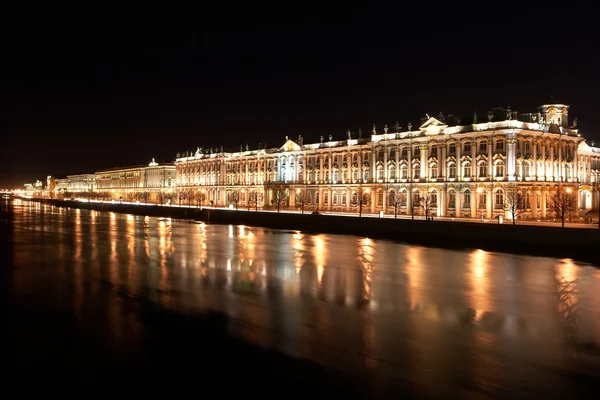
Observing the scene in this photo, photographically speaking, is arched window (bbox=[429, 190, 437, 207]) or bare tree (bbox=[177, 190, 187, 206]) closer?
arched window (bbox=[429, 190, 437, 207])

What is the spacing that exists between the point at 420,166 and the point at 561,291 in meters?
48.7

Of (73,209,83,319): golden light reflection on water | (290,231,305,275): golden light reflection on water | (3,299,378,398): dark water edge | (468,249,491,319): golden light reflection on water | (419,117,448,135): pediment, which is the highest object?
(419,117,448,135): pediment

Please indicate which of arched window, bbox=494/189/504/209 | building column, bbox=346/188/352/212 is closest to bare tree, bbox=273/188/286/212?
building column, bbox=346/188/352/212

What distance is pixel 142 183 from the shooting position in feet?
506

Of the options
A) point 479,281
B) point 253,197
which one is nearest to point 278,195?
point 253,197

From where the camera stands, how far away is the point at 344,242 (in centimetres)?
4325

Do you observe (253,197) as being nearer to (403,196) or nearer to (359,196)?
(359,196)

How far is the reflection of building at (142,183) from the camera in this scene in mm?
144125

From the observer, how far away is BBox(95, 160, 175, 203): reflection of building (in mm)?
144125

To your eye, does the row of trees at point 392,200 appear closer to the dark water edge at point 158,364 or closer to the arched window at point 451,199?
the arched window at point 451,199

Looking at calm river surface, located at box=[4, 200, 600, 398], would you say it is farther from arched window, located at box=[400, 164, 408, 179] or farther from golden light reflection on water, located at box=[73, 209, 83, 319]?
arched window, located at box=[400, 164, 408, 179]

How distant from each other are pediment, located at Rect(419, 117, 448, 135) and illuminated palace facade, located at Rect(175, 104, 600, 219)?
133mm

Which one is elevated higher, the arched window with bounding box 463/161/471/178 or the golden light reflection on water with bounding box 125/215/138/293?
the arched window with bounding box 463/161/471/178

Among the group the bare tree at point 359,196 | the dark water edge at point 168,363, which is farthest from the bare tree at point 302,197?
the dark water edge at point 168,363
